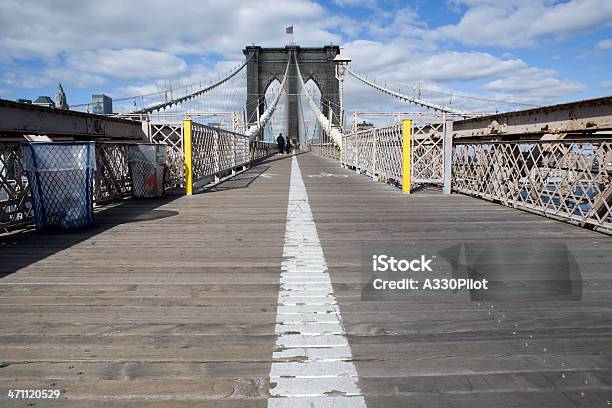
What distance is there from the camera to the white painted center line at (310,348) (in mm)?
1940

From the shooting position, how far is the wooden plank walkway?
1.99m

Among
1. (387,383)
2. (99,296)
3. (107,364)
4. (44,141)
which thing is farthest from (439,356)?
(44,141)

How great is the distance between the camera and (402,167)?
9984mm

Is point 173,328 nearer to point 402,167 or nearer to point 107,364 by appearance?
point 107,364

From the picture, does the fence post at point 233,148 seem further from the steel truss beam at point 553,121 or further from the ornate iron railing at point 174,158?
the steel truss beam at point 553,121

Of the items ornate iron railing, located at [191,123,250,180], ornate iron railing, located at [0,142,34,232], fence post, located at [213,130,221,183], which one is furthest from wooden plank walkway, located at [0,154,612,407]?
fence post, located at [213,130,221,183]

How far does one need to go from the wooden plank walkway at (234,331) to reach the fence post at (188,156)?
467cm

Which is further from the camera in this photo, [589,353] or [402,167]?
[402,167]

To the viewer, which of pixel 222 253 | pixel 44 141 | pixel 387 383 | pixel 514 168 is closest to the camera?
pixel 387 383

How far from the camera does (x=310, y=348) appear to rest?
2.37 meters

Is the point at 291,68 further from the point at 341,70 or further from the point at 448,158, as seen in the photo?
the point at 448,158

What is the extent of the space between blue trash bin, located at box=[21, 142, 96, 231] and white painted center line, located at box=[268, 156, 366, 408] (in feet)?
9.78

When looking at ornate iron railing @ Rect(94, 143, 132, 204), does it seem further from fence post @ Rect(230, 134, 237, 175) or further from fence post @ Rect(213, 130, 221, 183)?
fence post @ Rect(230, 134, 237, 175)

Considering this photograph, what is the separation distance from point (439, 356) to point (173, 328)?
4.66 ft
